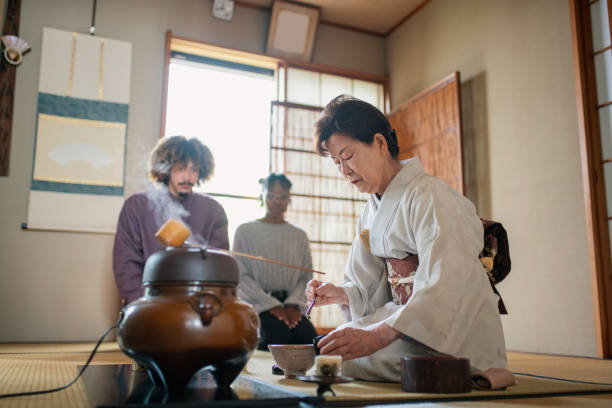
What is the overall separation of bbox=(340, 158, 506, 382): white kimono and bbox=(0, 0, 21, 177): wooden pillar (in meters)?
3.83

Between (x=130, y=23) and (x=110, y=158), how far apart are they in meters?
1.42

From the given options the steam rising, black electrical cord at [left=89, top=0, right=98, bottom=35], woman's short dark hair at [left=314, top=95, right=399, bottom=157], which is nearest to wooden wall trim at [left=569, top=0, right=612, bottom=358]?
woman's short dark hair at [left=314, top=95, right=399, bottom=157]

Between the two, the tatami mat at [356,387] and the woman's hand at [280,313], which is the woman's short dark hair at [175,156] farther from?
the tatami mat at [356,387]

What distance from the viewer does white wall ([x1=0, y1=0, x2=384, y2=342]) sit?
4.44 meters

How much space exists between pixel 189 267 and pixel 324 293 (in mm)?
925

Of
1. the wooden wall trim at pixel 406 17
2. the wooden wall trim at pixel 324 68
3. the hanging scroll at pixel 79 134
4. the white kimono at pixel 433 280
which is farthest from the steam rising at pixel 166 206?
the wooden wall trim at pixel 406 17

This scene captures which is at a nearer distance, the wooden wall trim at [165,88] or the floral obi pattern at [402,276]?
the floral obi pattern at [402,276]

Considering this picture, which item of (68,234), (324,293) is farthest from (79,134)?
(324,293)

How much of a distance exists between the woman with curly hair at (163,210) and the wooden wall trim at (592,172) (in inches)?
96.2

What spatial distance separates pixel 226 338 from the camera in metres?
1.26

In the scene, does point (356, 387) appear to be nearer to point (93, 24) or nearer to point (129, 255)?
point (129, 255)

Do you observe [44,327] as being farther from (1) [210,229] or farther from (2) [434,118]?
(2) [434,118]

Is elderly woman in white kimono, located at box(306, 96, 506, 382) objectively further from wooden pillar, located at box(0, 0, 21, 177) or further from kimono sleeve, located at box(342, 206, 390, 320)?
wooden pillar, located at box(0, 0, 21, 177)

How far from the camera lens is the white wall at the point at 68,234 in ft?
14.6
